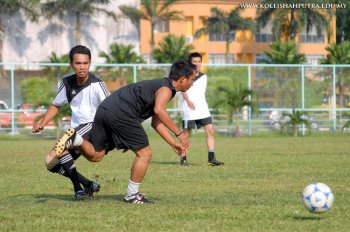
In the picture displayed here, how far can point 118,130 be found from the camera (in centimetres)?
1012

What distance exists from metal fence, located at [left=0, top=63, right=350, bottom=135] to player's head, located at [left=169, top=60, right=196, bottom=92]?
22060mm

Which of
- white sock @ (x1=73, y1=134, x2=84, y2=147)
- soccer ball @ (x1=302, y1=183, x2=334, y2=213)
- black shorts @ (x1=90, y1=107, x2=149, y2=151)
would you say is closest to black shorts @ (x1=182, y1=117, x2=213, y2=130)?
black shorts @ (x1=90, y1=107, x2=149, y2=151)

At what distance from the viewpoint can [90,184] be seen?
35.6 ft

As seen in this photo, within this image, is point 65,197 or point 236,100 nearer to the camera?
point 65,197

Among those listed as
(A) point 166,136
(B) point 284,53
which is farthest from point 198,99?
(B) point 284,53

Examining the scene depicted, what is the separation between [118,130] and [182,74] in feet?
3.05

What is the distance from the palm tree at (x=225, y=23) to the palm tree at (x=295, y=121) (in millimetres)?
38722

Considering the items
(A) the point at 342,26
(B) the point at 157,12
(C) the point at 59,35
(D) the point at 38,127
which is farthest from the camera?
(B) the point at 157,12

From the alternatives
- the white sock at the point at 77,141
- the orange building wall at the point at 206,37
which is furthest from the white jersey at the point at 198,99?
the orange building wall at the point at 206,37

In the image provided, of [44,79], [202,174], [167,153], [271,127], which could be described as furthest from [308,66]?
[202,174]

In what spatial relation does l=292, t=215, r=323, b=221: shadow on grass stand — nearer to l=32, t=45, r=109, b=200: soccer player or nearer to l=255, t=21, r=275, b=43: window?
l=32, t=45, r=109, b=200: soccer player

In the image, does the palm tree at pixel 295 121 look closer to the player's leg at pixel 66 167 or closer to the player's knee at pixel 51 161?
the player's leg at pixel 66 167

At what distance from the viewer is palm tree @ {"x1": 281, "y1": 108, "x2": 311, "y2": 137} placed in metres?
32.5

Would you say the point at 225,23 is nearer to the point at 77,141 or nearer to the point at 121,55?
the point at 121,55
